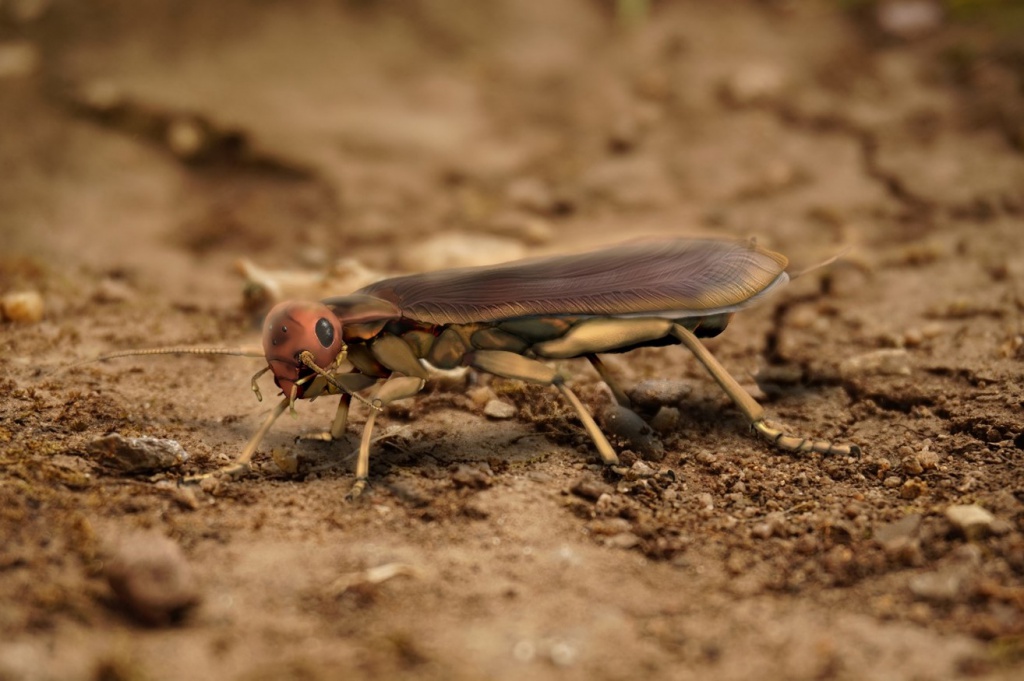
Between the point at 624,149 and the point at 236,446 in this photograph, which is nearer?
the point at 236,446

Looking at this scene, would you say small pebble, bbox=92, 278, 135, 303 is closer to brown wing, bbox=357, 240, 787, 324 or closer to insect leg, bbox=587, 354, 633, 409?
brown wing, bbox=357, 240, 787, 324

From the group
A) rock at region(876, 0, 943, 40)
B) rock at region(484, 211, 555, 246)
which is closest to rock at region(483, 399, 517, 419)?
rock at region(484, 211, 555, 246)

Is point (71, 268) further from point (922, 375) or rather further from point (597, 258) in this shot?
point (922, 375)

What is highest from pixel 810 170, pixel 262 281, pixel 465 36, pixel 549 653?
pixel 465 36

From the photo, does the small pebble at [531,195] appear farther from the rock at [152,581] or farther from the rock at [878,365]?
the rock at [152,581]

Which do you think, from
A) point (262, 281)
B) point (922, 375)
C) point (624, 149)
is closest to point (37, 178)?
point (262, 281)

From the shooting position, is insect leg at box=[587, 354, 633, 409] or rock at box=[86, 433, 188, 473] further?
insect leg at box=[587, 354, 633, 409]

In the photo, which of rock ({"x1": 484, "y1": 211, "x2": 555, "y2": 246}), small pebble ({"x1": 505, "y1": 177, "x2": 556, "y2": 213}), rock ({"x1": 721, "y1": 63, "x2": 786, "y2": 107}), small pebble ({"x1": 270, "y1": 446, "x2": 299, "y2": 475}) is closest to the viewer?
small pebble ({"x1": 270, "y1": 446, "x2": 299, "y2": 475})
